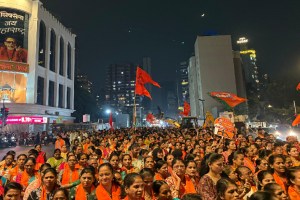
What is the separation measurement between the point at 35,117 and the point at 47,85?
588 centimetres

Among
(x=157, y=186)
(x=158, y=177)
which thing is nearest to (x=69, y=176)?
(x=158, y=177)

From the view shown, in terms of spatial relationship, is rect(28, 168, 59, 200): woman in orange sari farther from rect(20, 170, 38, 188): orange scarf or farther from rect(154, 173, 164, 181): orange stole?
rect(154, 173, 164, 181): orange stole

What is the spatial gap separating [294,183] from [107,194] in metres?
3.12

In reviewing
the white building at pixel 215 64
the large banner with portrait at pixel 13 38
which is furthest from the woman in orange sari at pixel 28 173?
the white building at pixel 215 64

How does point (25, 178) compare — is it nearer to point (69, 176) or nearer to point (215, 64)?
point (69, 176)

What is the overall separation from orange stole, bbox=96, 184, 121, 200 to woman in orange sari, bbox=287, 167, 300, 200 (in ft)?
9.38

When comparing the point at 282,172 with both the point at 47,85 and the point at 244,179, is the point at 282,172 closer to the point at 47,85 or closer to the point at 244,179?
the point at 244,179

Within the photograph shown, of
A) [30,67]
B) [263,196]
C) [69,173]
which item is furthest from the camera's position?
[30,67]

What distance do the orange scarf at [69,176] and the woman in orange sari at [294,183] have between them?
4439 millimetres

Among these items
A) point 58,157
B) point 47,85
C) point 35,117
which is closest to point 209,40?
point 47,85

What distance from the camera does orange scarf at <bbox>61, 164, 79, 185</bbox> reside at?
18.7ft

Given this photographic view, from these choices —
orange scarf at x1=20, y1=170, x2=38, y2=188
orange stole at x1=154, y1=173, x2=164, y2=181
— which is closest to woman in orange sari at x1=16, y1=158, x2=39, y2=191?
orange scarf at x1=20, y1=170, x2=38, y2=188

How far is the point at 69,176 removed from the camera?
5.83 m

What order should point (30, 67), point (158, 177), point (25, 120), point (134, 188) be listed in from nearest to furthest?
point (134, 188)
point (158, 177)
point (25, 120)
point (30, 67)
